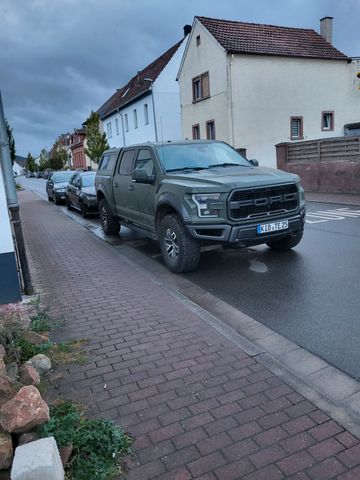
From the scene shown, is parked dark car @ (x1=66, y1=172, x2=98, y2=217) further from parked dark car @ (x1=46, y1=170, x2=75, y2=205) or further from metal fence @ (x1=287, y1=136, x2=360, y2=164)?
metal fence @ (x1=287, y1=136, x2=360, y2=164)

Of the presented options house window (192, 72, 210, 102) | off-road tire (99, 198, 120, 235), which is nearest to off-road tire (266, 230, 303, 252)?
off-road tire (99, 198, 120, 235)

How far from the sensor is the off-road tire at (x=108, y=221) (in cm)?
952

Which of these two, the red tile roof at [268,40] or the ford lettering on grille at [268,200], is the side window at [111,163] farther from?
the red tile roof at [268,40]

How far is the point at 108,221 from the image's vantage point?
9633mm

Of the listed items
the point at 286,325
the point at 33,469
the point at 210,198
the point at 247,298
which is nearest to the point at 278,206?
the point at 210,198

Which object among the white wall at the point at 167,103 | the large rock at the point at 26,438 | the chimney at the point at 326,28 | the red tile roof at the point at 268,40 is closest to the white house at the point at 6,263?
the large rock at the point at 26,438

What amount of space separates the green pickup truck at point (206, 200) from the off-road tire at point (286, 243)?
0.6 inches

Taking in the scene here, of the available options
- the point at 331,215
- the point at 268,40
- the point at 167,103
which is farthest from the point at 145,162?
the point at 167,103

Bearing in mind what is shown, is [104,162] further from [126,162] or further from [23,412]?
[23,412]

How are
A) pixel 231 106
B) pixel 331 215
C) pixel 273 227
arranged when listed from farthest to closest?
1. pixel 231 106
2. pixel 331 215
3. pixel 273 227

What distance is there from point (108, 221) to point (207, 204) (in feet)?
14.8

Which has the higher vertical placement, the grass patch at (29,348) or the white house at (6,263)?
the white house at (6,263)

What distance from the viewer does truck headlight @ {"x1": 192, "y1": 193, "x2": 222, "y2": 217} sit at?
560 centimetres

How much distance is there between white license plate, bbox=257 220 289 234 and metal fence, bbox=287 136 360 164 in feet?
34.3
